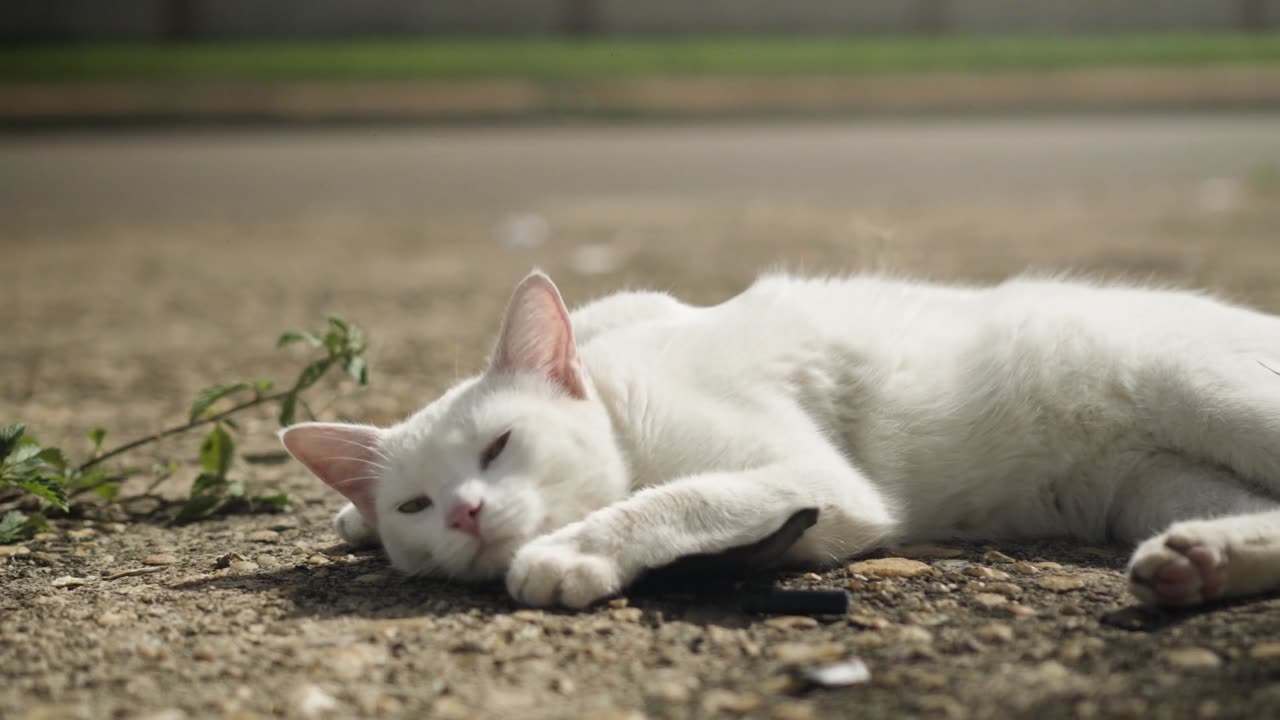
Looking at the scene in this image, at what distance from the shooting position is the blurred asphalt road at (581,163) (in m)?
10.3

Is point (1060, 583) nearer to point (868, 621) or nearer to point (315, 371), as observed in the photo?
point (868, 621)

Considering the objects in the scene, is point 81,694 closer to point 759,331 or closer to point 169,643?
point 169,643

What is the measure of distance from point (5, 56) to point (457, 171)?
1025cm

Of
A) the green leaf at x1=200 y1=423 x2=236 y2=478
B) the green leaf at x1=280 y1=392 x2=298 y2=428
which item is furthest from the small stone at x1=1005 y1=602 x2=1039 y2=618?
the green leaf at x1=200 y1=423 x2=236 y2=478

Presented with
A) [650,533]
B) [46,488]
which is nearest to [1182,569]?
[650,533]

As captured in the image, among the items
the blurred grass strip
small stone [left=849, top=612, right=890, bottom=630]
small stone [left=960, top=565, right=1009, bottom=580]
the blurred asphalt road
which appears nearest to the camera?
small stone [left=849, top=612, right=890, bottom=630]

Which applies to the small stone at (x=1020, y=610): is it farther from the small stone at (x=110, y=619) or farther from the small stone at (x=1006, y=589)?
the small stone at (x=110, y=619)

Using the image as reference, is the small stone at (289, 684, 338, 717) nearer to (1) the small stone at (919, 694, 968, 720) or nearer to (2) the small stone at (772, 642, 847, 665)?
(2) the small stone at (772, 642, 847, 665)

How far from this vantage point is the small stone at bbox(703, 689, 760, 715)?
1.89 m

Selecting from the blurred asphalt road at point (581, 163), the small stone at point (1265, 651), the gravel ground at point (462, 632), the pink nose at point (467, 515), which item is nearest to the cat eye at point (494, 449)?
the pink nose at point (467, 515)

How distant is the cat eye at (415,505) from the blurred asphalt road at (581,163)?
24.9 ft

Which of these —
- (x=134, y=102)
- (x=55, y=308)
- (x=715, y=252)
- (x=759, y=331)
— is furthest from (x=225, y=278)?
(x=134, y=102)

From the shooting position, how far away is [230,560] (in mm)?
2744

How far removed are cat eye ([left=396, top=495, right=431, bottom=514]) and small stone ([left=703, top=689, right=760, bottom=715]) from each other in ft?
2.43
